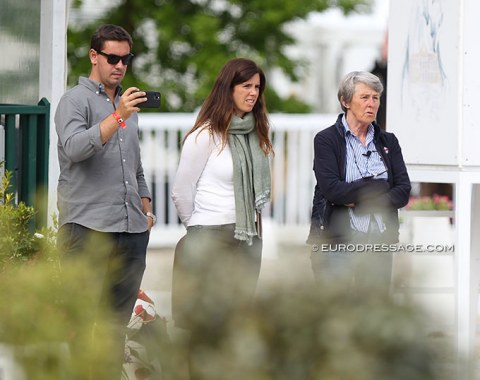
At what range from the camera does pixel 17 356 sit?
266 centimetres

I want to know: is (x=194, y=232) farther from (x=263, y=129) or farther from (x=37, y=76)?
(x=37, y=76)

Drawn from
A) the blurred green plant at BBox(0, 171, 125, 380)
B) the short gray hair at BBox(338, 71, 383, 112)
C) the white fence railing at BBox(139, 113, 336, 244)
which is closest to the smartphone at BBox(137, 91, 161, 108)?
the short gray hair at BBox(338, 71, 383, 112)

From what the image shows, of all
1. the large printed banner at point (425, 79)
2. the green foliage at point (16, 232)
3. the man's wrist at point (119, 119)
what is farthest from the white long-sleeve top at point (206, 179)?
the large printed banner at point (425, 79)

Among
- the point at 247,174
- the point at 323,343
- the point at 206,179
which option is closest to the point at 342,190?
the point at 247,174

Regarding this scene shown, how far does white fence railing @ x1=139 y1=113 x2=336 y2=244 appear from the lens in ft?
55.7

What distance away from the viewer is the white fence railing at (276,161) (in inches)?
668

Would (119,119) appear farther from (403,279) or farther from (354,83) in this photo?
(403,279)

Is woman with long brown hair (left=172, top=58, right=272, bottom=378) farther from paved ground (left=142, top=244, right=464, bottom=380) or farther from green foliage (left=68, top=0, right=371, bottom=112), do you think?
green foliage (left=68, top=0, right=371, bottom=112)

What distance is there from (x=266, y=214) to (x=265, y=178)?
434 inches

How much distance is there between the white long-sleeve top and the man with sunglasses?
0.45m

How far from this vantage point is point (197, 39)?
21.0 meters

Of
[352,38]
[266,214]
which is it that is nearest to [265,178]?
[266,214]

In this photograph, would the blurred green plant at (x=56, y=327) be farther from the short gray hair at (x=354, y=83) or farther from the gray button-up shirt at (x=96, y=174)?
the short gray hair at (x=354, y=83)

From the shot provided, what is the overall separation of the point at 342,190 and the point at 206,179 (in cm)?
62
